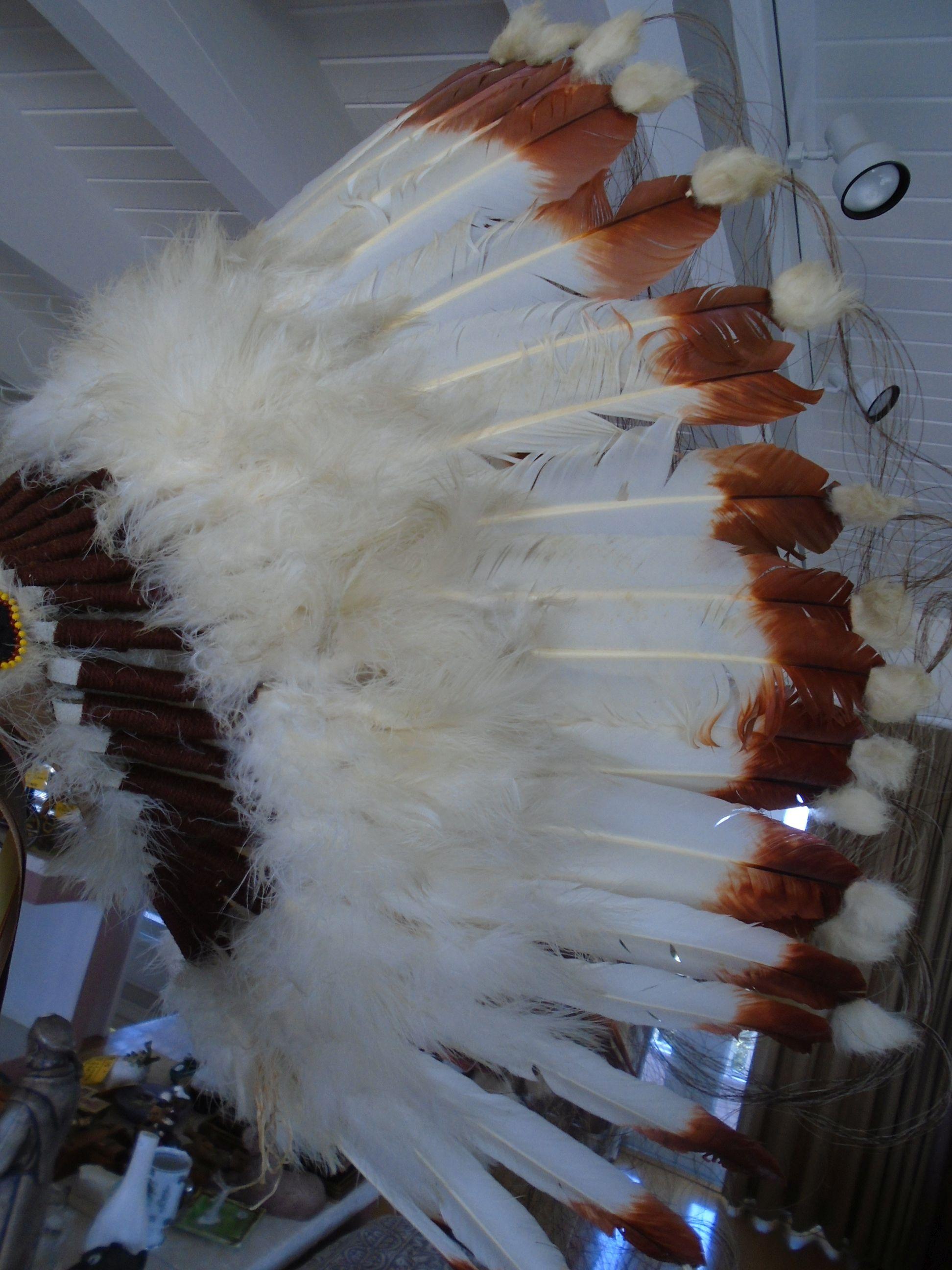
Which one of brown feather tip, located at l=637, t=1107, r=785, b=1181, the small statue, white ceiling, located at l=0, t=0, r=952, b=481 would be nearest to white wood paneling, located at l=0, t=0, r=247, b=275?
white ceiling, located at l=0, t=0, r=952, b=481

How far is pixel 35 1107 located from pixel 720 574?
3.30 feet

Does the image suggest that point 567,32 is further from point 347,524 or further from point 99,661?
point 99,661

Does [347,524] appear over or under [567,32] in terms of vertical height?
under

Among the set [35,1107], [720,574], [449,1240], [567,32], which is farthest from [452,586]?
[35,1107]

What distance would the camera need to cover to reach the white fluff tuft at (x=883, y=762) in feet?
2.07

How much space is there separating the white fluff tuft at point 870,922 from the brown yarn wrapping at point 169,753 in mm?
559

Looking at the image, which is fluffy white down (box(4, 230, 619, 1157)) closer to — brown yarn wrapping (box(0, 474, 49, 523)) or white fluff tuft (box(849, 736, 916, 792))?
brown yarn wrapping (box(0, 474, 49, 523))

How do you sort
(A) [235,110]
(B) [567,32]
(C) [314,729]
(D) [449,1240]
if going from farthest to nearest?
1. (A) [235,110]
2. (D) [449,1240]
3. (B) [567,32]
4. (C) [314,729]

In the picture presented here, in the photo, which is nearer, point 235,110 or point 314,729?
point 314,729

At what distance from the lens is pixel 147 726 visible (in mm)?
631

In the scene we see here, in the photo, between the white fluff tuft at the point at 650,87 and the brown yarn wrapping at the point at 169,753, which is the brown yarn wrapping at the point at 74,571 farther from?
the white fluff tuft at the point at 650,87

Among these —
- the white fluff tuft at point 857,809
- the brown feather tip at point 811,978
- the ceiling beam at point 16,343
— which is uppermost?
the ceiling beam at point 16,343

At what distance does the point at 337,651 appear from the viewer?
0.59 metres

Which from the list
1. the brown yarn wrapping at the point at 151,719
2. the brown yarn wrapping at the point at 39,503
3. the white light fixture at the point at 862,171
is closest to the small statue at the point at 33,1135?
the brown yarn wrapping at the point at 151,719
